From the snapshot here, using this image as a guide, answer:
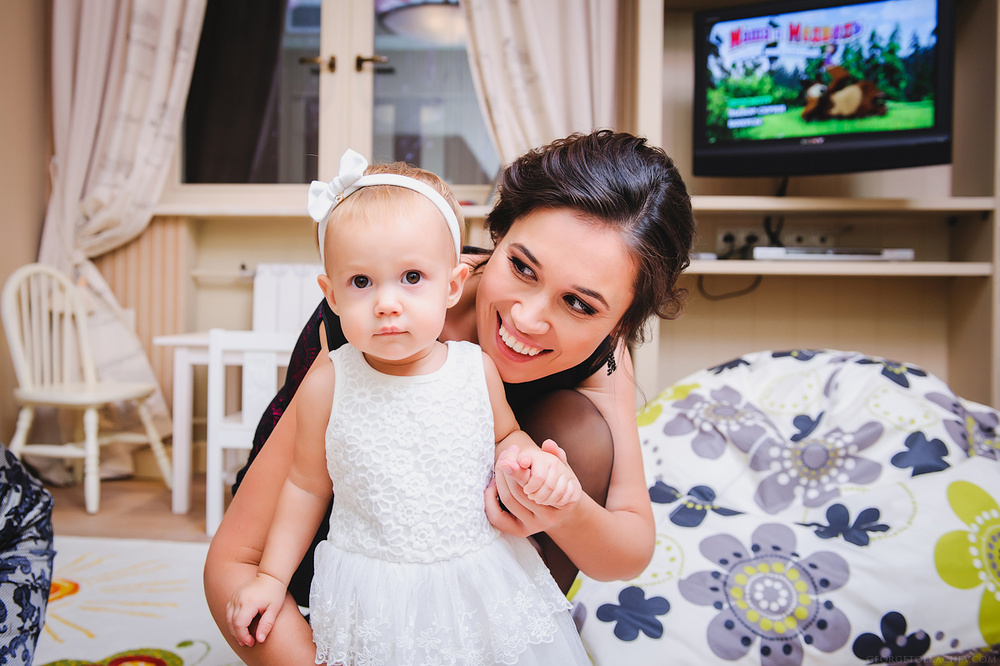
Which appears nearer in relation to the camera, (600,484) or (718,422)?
(600,484)

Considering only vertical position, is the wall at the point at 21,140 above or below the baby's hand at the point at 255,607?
above

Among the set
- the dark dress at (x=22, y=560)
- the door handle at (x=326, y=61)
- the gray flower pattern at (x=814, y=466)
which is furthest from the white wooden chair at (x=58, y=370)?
the gray flower pattern at (x=814, y=466)

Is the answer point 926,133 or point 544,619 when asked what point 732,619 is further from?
point 926,133

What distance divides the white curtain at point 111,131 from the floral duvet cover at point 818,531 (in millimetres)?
2285

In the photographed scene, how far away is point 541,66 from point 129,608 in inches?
90.8

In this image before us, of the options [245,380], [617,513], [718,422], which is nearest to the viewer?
[617,513]

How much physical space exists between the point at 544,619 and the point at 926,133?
91.3 inches

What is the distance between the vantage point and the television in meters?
2.27

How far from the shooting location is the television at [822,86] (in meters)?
2.27

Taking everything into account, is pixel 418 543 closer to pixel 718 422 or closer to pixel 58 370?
pixel 718 422

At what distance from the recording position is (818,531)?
56.0 inches

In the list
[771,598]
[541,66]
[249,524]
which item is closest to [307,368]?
[249,524]

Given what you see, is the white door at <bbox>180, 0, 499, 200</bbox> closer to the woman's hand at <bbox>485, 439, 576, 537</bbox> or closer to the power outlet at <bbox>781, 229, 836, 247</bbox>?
the power outlet at <bbox>781, 229, 836, 247</bbox>

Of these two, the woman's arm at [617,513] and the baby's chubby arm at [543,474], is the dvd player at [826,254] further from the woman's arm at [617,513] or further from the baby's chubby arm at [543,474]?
the baby's chubby arm at [543,474]
